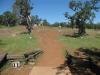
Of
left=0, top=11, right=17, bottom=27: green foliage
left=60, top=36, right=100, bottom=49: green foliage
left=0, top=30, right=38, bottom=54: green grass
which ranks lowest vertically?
left=60, top=36, right=100, bottom=49: green foliage

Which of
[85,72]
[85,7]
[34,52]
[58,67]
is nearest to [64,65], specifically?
[58,67]

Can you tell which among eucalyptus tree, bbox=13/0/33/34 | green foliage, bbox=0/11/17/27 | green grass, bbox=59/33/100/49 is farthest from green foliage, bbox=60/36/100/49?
green foliage, bbox=0/11/17/27

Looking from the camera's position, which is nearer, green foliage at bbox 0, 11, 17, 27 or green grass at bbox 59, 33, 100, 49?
green grass at bbox 59, 33, 100, 49

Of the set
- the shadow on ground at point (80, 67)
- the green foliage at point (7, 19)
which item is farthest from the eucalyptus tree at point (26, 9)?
the green foliage at point (7, 19)

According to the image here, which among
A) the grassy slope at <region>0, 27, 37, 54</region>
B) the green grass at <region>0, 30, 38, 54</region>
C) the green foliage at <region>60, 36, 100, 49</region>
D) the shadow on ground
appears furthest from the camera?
the green foliage at <region>60, 36, 100, 49</region>

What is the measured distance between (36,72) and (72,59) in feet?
14.6

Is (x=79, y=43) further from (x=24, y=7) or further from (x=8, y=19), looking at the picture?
(x=8, y=19)

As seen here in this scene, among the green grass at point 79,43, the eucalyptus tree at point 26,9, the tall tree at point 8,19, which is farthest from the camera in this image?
the tall tree at point 8,19

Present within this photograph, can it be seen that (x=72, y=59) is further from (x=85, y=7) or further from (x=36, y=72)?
(x=85, y=7)

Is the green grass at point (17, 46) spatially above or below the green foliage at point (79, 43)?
above

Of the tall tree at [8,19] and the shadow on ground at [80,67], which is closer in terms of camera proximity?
the shadow on ground at [80,67]

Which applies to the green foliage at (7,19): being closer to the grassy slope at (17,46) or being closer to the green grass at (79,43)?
the green grass at (79,43)

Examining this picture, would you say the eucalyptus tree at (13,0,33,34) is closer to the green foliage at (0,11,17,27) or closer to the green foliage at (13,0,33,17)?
the green foliage at (13,0,33,17)

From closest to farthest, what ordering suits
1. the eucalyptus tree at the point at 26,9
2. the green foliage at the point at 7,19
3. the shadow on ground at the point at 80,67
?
the shadow on ground at the point at 80,67, the eucalyptus tree at the point at 26,9, the green foliage at the point at 7,19
